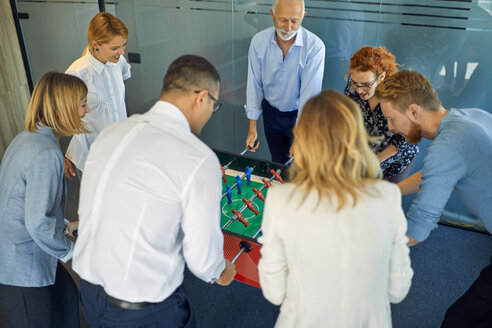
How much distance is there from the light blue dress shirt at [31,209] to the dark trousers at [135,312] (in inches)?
11.6

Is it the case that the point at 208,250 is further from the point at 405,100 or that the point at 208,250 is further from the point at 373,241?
the point at 405,100

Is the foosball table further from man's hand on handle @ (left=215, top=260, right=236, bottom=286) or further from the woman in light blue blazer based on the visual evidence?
the woman in light blue blazer

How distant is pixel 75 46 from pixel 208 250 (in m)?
4.02

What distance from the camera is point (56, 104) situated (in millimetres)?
1858

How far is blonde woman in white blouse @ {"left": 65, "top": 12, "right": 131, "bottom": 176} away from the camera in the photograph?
116 inches

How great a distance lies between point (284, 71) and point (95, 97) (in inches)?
57.0

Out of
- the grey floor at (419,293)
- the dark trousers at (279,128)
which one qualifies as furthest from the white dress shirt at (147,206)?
the dark trousers at (279,128)

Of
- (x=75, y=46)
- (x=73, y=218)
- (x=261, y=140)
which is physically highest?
(x=75, y=46)

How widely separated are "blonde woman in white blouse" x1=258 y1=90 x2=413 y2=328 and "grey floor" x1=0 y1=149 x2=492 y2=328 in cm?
134

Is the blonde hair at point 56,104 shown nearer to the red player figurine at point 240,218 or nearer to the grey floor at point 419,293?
the red player figurine at point 240,218

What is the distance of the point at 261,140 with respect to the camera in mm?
4324

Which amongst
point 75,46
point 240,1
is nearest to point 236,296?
point 240,1

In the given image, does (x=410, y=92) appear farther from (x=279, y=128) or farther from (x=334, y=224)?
(x=279, y=128)

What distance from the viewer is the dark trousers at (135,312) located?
156cm
